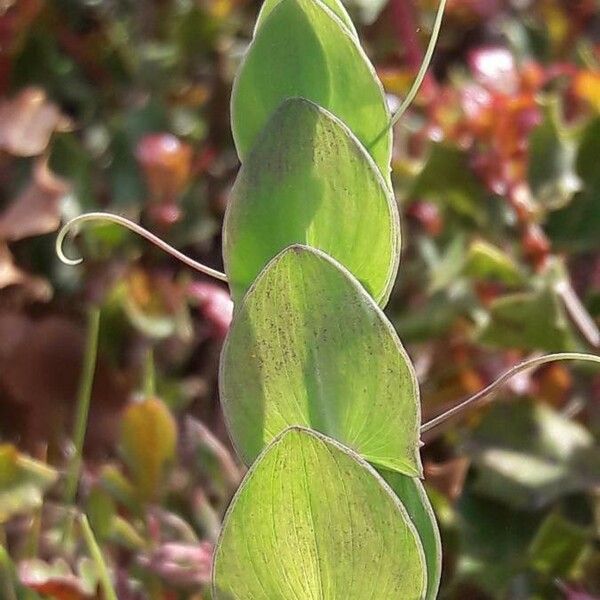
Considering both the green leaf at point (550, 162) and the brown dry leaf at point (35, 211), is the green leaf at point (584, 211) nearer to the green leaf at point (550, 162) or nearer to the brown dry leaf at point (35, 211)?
the green leaf at point (550, 162)

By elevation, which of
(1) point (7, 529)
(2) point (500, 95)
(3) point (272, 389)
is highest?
(3) point (272, 389)

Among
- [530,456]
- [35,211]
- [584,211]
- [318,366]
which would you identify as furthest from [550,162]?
[318,366]

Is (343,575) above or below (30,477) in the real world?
above

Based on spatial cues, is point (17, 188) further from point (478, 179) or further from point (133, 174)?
point (478, 179)

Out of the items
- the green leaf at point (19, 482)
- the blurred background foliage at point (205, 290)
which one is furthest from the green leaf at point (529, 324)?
the green leaf at point (19, 482)

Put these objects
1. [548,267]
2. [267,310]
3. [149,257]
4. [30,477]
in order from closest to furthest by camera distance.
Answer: [267,310], [30,477], [548,267], [149,257]

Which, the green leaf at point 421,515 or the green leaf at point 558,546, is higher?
the green leaf at point 421,515

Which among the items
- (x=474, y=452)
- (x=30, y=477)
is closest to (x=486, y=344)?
(x=474, y=452)
